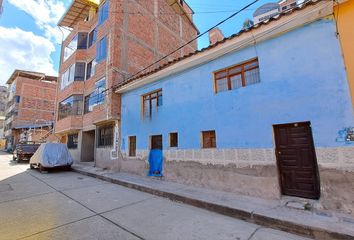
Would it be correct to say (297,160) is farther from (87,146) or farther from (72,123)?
(72,123)

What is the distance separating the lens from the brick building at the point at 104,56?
39.2ft

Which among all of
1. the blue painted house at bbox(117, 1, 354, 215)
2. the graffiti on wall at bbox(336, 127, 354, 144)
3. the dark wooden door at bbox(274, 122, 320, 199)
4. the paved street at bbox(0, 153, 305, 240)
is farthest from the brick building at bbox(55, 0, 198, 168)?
the graffiti on wall at bbox(336, 127, 354, 144)

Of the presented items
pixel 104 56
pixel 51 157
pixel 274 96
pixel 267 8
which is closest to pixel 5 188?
pixel 51 157

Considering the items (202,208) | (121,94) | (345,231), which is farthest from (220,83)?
(121,94)

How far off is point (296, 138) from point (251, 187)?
196 cm

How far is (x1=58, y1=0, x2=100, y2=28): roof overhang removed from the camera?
1604cm

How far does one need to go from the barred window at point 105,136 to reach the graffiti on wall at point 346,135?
36.9 ft

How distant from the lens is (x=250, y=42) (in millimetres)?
5996

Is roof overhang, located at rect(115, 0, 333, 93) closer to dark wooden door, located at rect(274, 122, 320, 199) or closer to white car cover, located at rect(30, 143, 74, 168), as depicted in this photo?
dark wooden door, located at rect(274, 122, 320, 199)

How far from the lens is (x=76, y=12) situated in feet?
57.2

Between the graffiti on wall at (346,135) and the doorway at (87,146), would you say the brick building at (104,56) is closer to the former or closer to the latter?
the doorway at (87,146)

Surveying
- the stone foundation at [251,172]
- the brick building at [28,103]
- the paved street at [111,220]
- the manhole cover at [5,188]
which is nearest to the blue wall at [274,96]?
the stone foundation at [251,172]

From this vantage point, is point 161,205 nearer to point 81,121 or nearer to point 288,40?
point 288,40

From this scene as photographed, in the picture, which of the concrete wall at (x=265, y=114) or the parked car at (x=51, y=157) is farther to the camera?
the parked car at (x=51, y=157)
